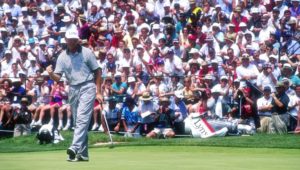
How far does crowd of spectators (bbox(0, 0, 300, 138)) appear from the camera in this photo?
23000 mm

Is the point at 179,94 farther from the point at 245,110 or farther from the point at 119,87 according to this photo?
the point at 245,110

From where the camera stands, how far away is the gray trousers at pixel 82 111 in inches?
559

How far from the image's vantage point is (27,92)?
25.6 meters

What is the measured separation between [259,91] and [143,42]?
4.93 meters

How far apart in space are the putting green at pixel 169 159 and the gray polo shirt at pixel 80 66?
1312 mm

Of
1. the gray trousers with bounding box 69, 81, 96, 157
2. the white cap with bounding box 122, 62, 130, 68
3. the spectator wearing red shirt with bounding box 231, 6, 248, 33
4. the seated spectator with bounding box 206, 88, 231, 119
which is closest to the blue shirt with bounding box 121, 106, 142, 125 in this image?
the seated spectator with bounding box 206, 88, 231, 119

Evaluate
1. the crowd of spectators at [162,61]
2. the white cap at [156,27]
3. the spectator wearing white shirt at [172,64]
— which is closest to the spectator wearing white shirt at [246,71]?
the crowd of spectators at [162,61]

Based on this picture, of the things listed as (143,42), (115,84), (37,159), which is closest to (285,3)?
(143,42)

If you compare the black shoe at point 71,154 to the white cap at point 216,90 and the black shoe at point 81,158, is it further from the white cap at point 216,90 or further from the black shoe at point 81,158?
the white cap at point 216,90

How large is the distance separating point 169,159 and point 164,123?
291 inches

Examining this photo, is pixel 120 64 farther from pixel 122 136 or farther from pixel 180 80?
pixel 122 136

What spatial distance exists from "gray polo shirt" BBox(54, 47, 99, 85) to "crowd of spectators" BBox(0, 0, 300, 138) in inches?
301

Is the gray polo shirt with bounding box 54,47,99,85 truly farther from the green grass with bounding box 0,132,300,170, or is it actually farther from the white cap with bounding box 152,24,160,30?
the white cap with bounding box 152,24,160,30

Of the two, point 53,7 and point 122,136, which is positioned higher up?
point 53,7
